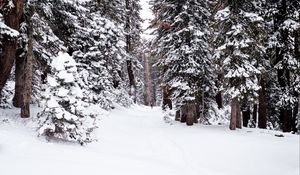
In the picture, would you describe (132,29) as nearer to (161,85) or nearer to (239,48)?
(161,85)

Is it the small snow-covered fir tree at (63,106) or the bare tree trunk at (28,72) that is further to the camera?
the bare tree trunk at (28,72)

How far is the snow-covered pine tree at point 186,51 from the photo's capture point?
744 inches

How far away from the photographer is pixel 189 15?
19.3 m

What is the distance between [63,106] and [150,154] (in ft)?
11.1

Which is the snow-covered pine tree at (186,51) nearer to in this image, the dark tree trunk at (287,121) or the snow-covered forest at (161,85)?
the snow-covered forest at (161,85)

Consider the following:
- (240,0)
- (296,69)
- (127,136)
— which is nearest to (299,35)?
(296,69)

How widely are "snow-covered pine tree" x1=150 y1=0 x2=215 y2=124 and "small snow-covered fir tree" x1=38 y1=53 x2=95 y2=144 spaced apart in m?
8.37

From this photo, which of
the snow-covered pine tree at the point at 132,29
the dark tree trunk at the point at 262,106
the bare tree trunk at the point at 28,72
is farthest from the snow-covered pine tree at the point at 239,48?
the snow-covered pine tree at the point at 132,29

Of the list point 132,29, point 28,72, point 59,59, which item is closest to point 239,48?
point 59,59

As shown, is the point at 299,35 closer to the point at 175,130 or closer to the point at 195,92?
the point at 195,92

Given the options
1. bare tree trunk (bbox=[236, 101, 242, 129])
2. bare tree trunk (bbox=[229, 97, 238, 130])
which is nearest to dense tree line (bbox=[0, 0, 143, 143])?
bare tree trunk (bbox=[229, 97, 238, 130])

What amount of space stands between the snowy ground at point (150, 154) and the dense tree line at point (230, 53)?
290 centimetres

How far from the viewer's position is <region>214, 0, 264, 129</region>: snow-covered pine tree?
16672 millimetres

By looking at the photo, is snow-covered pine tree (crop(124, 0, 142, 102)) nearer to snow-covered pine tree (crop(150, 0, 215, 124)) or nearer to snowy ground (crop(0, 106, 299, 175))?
snow-covered pine tree (crop(150, 0, 215, 124))
